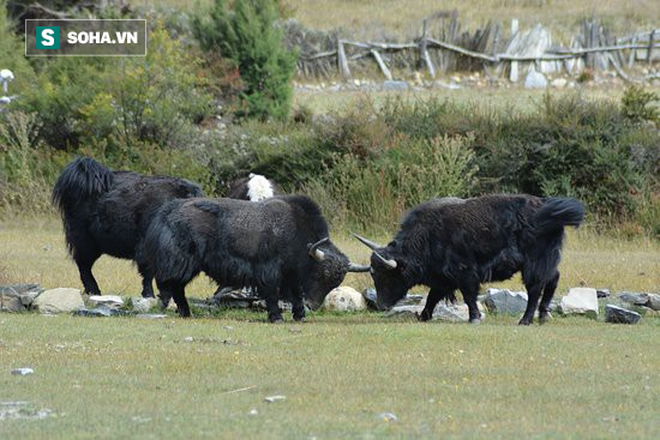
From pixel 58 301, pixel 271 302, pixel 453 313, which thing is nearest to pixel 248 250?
pixel 271 302

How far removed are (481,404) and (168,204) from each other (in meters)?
7.98

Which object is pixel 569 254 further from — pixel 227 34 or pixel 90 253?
pixel 227 34

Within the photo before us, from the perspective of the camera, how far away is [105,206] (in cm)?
2030

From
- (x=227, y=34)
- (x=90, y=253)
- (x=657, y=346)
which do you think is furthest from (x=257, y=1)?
(x=657, y=346)

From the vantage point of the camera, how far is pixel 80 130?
121 feet

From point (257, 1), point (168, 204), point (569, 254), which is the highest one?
point (257, 1)

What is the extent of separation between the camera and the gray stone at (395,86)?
172ft

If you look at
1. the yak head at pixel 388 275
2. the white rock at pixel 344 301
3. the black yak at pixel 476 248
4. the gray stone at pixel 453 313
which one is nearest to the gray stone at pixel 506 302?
the gray stone at pixel 453 313

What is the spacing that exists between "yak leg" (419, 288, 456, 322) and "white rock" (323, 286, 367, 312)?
1.68 m

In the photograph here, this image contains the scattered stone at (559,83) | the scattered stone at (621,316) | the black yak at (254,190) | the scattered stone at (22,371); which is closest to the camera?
the scattered stone at (22,371)

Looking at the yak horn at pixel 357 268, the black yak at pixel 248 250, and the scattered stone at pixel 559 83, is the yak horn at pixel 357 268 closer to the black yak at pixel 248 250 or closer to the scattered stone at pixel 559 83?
the black yak at pixel 248 250

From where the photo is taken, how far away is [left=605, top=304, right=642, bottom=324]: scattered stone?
17.6 metres

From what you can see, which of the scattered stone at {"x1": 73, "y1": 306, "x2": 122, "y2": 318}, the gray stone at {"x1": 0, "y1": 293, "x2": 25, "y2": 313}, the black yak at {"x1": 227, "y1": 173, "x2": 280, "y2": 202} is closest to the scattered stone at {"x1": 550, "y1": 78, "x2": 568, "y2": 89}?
the black yak at {"x1": 227, "y1": 173, "x2": 280, "y2": 202}

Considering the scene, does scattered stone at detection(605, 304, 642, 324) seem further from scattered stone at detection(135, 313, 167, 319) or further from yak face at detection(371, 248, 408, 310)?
scattered stone at detection(135, 313, 167, 319)
